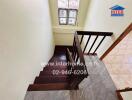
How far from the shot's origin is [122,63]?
76.0 inches

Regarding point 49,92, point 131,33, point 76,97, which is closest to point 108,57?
point 131,33

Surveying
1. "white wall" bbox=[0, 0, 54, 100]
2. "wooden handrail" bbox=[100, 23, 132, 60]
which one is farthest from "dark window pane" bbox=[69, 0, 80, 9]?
"white wall" bbox=[0, 0, 54, 100]

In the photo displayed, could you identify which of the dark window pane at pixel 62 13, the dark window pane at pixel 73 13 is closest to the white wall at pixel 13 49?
the dark window pane at pixel 62 13

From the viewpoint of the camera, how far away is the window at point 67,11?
4.62 m

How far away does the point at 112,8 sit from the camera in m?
2.28

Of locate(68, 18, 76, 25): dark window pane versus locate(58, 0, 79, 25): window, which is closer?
locate(58, 0, 79, 25): window

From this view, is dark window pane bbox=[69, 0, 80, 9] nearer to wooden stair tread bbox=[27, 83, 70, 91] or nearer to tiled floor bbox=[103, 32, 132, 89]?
tiled floor bbox=[103, 32, 132, 89]

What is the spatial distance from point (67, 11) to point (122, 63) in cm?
361

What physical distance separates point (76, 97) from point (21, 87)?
865 mm

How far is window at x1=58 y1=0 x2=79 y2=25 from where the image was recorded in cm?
462

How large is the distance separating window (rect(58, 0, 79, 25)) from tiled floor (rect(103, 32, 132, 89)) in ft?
9.95

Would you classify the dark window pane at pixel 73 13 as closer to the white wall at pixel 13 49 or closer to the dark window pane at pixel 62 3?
the dark window pane at pixel 62 3

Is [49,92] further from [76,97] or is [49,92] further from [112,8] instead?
[112,8]

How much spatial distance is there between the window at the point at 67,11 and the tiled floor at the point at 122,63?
3.03 m
